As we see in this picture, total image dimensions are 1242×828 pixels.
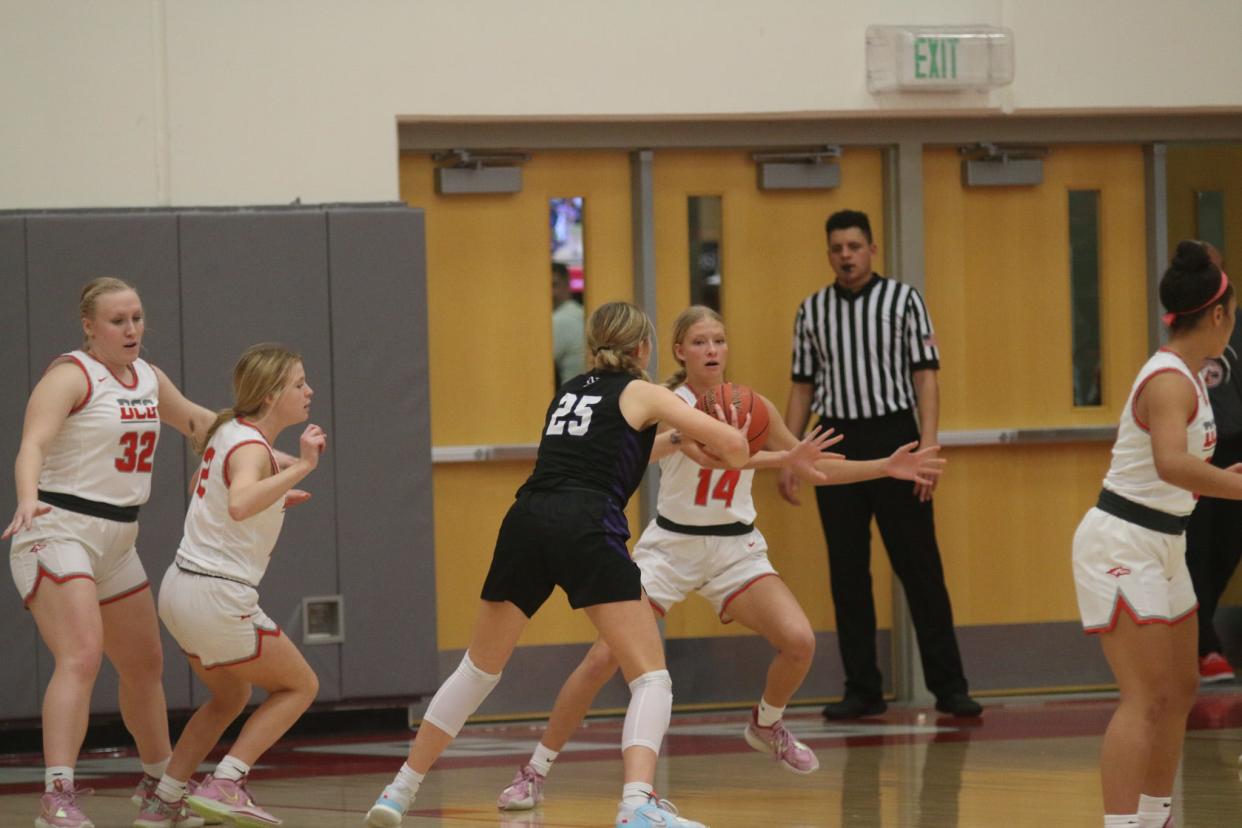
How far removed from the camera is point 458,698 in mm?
5121

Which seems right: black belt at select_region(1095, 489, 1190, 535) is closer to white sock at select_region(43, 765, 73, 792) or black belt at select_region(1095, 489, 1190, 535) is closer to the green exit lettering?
white sock at select_region(43, 765, 73, 792)

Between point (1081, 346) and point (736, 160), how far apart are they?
1898 mm

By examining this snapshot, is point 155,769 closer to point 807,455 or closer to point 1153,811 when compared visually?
point 807,455

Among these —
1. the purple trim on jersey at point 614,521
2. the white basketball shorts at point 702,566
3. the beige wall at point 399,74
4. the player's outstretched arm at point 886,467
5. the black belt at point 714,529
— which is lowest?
the white basketball shorts at point 702,566

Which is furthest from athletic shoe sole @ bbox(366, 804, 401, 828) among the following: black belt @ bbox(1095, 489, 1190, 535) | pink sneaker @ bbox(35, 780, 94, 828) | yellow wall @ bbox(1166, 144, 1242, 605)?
yellow wall @ bbox(1166, 144, 1242, 605)

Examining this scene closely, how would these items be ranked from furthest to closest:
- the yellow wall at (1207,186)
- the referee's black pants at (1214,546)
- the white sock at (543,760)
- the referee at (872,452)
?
1. the yellow wall at (1207,186)
2. the referee's black pants at (1214,546)
3. the referee at (872,452)
4. the white sock at (543,760)

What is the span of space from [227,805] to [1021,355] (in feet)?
15.5

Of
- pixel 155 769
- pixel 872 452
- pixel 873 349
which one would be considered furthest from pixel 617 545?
pixel 873 349

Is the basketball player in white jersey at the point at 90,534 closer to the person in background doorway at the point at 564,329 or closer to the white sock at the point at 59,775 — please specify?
the white sock at the point at 59,775

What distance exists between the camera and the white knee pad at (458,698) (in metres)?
5.12

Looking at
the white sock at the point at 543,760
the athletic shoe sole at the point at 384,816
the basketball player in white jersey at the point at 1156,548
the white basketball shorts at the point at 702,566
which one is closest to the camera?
the basketball player in white jersey at the point at 1156,548

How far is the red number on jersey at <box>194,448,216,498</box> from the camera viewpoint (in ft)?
17.2

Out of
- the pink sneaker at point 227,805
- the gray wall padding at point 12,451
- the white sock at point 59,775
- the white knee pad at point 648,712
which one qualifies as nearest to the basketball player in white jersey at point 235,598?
the pink sneaker at point 227,805

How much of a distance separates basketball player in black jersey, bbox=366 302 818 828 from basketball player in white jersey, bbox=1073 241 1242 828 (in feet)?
3.28
